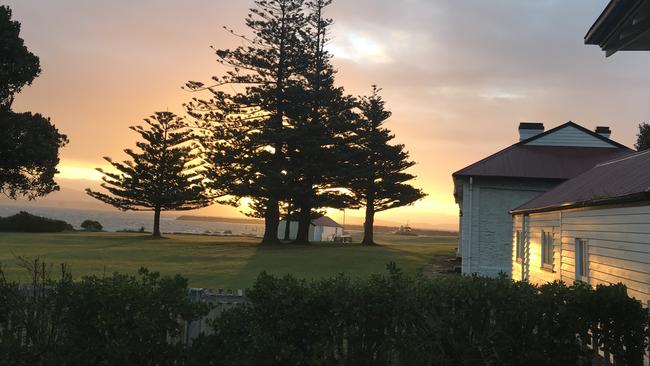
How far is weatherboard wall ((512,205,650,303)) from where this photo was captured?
740cm

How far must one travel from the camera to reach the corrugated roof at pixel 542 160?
21.0m

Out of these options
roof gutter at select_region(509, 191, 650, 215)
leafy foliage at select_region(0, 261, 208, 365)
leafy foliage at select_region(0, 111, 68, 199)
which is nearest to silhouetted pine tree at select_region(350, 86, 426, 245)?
leafy foliage at select_region(0, 111, 68, 199)

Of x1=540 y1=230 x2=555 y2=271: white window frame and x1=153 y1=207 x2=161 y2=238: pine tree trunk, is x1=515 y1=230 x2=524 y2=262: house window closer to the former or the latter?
x1=540 y1=230 x2=555 y2=271: white window frame

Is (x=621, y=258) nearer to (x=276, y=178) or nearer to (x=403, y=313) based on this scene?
(x=403, y=313)

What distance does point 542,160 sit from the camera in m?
22.3

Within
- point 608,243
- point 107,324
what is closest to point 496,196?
point 608,243

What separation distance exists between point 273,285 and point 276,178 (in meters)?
28.9

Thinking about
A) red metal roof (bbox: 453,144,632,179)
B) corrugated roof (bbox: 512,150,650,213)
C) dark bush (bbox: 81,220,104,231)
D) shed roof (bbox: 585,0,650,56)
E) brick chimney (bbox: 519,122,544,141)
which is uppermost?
brick chimney (bbox: 519,122,544,141)

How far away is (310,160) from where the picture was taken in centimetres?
3722

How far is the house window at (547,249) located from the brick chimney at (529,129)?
1221 centimetres

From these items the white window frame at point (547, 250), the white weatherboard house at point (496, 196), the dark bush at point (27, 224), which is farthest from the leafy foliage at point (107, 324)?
the dark bush at point (27, 224)

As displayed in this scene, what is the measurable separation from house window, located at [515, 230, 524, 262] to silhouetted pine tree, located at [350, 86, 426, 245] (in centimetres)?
2402

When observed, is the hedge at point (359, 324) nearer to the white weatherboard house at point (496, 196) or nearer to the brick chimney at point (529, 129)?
the white weatherboard house at point (496, 196)

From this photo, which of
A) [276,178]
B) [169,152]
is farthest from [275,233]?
[169,152]
